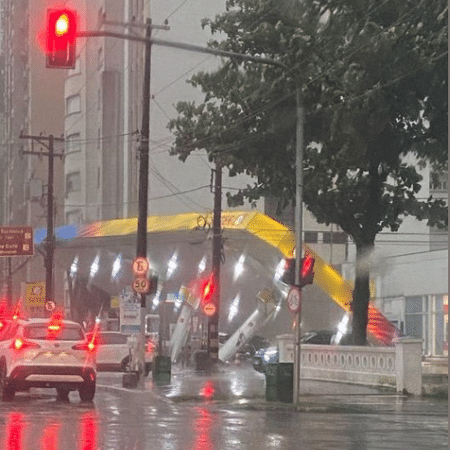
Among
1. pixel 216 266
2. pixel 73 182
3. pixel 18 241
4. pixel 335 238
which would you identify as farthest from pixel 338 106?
pixel 73 182

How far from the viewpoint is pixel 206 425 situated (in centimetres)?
1917

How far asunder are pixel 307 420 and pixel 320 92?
43.5 feet

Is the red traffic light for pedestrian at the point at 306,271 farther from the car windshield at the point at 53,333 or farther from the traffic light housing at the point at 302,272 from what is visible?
the car windshield at the point at 53,333

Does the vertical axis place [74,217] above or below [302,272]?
above

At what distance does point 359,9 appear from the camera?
111ft

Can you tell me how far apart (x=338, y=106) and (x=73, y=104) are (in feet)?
181

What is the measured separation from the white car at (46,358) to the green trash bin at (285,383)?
162 inches

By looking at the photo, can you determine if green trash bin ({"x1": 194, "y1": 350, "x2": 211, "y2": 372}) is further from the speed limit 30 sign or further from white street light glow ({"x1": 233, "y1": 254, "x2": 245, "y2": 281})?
the speed limit 30 sign

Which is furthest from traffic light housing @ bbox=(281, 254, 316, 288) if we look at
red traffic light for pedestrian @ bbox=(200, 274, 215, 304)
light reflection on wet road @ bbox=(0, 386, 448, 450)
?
red traffic light for pedestrian @ bbox=(200, 274, 215, 304)

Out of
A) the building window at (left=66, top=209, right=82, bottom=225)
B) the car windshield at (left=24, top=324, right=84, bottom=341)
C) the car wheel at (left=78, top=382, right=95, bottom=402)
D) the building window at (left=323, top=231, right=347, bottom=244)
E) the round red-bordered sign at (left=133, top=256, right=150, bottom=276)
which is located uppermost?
the building window at (left=66, top=209, right=82, bottom=225)

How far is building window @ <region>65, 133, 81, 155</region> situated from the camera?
82438 millimetres

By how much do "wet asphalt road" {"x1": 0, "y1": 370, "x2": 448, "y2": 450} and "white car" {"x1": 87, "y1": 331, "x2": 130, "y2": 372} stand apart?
13.9 metres

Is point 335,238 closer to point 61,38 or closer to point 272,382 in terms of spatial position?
point 272,382

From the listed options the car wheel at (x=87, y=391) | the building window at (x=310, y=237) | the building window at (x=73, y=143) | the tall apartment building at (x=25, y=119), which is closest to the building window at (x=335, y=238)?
the building window at (x=310, y=237)
